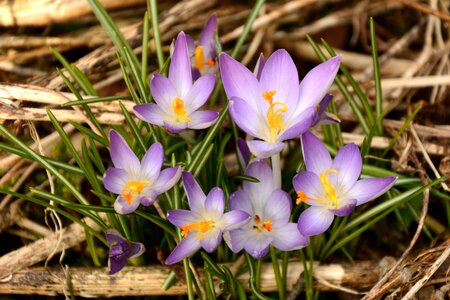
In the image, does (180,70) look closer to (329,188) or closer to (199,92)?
(199,92)

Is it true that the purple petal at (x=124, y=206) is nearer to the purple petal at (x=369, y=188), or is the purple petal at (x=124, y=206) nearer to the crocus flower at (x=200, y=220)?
the crocus flower at (x=200, y=220)

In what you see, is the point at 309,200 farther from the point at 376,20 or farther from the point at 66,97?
the point at 376,20

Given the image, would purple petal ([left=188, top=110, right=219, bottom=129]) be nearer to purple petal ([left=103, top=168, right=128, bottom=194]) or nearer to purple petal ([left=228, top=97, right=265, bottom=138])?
purple petal ([left=228, top=97, right=265, bottom=138])

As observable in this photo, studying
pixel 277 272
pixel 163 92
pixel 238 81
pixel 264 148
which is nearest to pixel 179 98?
pixel 163 92

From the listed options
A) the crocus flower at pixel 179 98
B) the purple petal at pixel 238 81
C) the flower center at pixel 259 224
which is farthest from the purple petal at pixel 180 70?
the flower center at pixel 259 224

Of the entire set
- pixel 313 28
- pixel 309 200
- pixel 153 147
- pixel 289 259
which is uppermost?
pixel 313 28

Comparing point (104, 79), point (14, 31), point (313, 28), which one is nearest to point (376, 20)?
point (313, 28)
